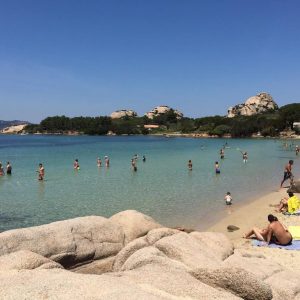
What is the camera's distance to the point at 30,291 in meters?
5.13

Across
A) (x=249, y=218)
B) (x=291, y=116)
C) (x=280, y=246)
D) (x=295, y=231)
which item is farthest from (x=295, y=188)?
→ (x=291, y=116)

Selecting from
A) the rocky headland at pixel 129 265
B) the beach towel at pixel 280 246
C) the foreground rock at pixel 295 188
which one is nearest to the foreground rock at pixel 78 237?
the rocky headland at pixel 129 265

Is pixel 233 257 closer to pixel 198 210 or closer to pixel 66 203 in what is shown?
pixel 198 210

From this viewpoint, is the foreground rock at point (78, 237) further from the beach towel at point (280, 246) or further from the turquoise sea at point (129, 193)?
the turquoise sea at point (129, 193)

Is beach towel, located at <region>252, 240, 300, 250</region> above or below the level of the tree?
below

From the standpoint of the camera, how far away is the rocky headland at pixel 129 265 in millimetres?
5391

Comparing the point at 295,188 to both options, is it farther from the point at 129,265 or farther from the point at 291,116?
the point at 291,116

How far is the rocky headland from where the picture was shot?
17.7ft

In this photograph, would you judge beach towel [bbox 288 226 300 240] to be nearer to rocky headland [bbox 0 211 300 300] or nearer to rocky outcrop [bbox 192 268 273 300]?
rocky headland [bbox 0 211 300 300]

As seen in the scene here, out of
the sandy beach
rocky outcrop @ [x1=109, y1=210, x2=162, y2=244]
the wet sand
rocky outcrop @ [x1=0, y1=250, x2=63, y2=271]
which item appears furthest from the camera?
the wet sand

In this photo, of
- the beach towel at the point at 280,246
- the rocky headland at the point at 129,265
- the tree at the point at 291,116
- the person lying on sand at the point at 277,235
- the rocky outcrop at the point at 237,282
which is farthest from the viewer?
the tree at the point at 291,116

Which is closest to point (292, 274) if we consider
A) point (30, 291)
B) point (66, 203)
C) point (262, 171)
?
point (30, 291)

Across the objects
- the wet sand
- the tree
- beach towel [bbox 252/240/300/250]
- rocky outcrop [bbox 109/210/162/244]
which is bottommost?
the wet sand

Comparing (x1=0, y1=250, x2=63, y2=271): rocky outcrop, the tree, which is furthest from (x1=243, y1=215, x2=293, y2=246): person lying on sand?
the tree
